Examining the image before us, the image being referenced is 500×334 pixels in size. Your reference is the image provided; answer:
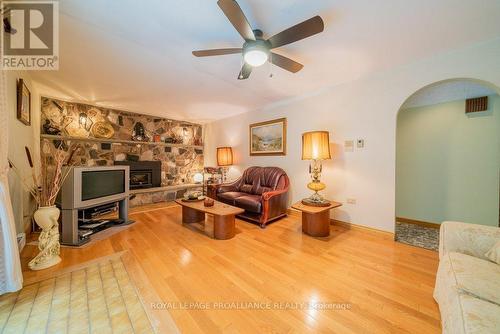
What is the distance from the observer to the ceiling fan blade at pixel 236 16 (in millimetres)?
1204

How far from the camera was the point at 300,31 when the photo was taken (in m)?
1.46

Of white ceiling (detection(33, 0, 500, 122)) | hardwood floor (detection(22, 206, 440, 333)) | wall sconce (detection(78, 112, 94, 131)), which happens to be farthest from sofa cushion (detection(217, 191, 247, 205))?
wall sconce (detection(78, 112, 94, 131))

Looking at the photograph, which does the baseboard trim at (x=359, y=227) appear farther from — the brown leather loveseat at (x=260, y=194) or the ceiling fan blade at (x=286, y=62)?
the ceiling fan blade at (x=286, y=62)

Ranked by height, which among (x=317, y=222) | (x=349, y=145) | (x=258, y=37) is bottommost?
(x=317, y=222)

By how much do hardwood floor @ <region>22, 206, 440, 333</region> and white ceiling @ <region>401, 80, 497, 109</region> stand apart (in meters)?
2.14

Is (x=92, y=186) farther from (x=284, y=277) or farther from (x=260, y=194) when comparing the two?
(x=284, y=277)

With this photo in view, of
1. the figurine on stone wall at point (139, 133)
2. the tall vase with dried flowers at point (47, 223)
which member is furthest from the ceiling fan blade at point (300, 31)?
the figurine on stone wall at point (139, 133)

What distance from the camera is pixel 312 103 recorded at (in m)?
3.26

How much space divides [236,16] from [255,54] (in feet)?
1.29

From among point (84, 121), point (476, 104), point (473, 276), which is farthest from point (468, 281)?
point (84, 121)

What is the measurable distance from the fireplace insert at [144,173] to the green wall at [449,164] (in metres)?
5.49

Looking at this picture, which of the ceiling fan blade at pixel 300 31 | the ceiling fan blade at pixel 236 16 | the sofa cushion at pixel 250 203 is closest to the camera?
the ceiling fan blade at pixel 236 16

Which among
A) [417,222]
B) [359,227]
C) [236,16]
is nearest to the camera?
[236,16]

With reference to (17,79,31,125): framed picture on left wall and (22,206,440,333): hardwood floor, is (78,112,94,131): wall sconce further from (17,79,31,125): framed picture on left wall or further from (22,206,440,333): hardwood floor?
(22,206,440,333): hardwood floor
